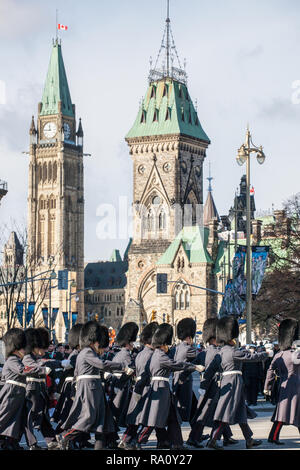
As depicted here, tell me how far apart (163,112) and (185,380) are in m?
102

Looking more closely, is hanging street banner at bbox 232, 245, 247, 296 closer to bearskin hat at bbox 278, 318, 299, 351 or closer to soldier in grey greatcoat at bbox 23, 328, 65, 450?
bearskin hat at bbox 278, 318, 299, 351

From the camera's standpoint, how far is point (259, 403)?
31141 millimetres

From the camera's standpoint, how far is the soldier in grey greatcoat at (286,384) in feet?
60.8

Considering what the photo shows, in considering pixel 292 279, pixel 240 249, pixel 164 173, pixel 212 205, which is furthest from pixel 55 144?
pixel 240 249

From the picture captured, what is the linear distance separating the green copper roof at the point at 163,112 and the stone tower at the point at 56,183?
2950 centimetres

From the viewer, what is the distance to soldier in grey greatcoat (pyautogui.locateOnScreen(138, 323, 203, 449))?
18.3 metres

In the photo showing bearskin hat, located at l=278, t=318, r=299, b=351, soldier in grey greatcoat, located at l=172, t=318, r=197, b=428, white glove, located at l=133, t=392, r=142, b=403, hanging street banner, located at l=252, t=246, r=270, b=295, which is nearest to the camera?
white glove, located at l=133, t=392, r=142, b=403

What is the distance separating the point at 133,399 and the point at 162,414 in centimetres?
69

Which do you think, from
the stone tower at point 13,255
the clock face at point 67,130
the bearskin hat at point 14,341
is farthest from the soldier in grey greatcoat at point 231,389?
the clock face at point 67,130

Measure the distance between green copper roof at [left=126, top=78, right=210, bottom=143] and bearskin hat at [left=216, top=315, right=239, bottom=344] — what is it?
10012 centimetres

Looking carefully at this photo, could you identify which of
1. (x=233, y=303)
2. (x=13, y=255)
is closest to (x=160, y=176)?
(x=13, y=255)

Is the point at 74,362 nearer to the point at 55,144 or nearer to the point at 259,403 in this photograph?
the point at 259,403

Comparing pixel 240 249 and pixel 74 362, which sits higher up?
pixel 240 249

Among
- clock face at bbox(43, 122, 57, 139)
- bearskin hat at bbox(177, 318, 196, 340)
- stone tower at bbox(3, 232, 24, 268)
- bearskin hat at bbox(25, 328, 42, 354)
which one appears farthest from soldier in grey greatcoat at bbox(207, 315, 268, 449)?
clock face at bbox(43, 122, 57, 139)
